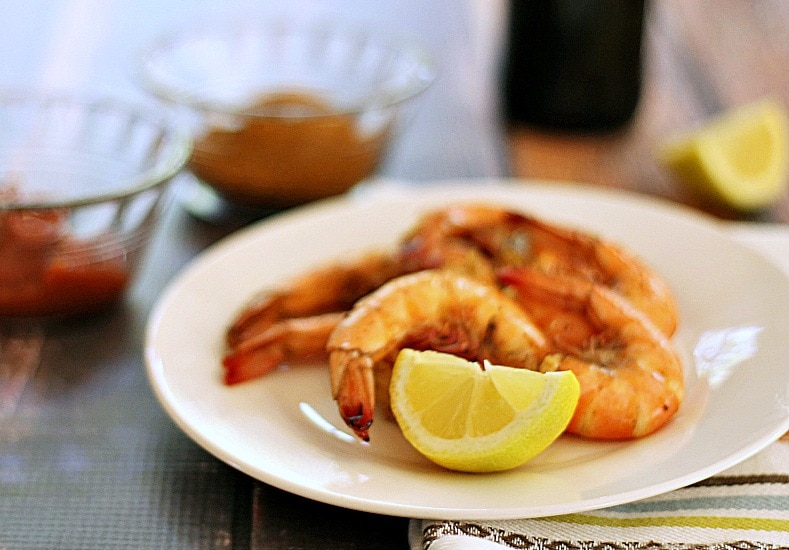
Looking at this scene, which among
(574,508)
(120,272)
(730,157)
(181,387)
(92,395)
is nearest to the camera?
(574,508)

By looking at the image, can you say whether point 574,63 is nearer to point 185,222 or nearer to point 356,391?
point 185,222

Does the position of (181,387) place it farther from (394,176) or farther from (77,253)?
(394,176)

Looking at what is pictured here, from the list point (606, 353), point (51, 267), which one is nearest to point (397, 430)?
point (606, 353)

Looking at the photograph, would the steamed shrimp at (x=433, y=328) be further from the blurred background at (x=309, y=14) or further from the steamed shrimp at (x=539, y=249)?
the blurred background at (x=309, y=14)

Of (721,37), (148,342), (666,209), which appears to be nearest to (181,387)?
(148,342)

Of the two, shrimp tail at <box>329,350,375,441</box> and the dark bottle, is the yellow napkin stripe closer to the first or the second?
shrimp tail at <box>329,350,375,441</box>

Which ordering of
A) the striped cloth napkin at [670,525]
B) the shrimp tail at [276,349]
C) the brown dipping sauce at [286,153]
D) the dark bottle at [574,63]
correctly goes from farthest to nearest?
the dark bottle at [574,63] < the brown dipping sauce at [286,153] < the shrimp tail at [276,349] < the striped cloth napkin at [670,525]

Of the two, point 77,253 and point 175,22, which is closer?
point 77,253

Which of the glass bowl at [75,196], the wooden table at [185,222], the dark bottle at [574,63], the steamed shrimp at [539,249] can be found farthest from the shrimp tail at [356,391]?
the dark bottle at [574,63]
